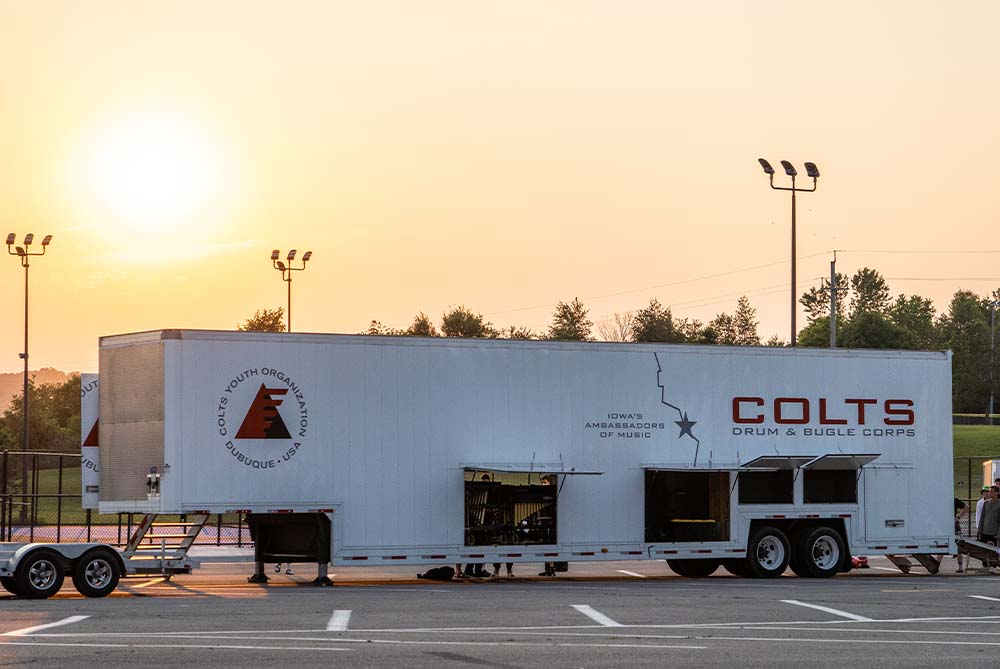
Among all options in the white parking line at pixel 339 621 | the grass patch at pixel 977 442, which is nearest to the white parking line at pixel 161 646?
the white parking line at pixel 339 621

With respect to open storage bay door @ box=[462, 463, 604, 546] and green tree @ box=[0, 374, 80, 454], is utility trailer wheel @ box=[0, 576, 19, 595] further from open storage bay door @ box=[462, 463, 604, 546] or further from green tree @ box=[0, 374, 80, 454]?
green tree @ box=[0, 374, 80, 454]

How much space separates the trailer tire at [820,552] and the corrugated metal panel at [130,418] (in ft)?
36.3

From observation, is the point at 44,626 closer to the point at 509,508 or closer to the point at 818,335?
the point at 509,508

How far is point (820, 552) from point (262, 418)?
10104 mm

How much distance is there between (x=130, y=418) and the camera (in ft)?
76.6

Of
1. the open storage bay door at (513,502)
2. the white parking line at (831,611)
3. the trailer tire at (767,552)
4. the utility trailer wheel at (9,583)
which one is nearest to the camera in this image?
the white parking line at (831,611)

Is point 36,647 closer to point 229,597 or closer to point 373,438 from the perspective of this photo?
point 229,597

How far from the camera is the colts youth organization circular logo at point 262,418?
2308cm

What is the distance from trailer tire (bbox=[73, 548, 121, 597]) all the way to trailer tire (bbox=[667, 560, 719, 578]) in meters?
10.4

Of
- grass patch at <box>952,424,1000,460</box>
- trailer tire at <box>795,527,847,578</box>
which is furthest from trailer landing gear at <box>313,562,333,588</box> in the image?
grass patch at <box>952,424,1000,460</box>

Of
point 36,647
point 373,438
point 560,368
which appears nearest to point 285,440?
point 373,438

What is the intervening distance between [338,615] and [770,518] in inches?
423

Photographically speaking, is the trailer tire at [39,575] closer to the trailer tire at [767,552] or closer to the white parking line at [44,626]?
the white parking line at [44,626]

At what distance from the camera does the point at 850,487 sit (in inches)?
1073
